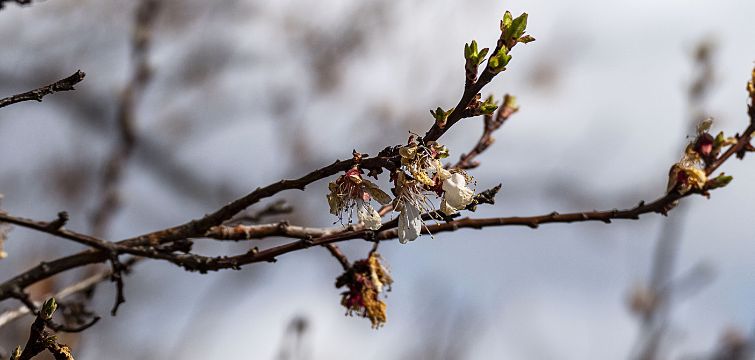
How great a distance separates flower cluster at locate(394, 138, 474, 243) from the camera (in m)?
1.96

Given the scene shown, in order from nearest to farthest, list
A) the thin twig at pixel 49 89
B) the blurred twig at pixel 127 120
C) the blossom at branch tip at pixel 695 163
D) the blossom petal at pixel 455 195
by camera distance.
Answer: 1. the thin twig at pixel 49 89
2. the blossom petal at pixel 455 195
3. the blossom at branch tip at pixel 695 163
4. the blurred twig at pixel 127 120

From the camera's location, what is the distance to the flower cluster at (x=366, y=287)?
252 centimetres

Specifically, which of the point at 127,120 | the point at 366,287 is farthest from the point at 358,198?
the point at 127,120

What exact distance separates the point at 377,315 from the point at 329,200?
55cm

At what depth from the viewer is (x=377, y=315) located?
2.54m

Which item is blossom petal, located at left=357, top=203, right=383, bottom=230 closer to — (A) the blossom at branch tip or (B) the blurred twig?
(A) the blossom at branch tip

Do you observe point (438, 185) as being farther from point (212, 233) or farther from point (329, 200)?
point (212, 233)

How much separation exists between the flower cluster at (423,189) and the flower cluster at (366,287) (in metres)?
0.51

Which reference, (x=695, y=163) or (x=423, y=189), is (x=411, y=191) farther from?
(x=695, y=163)

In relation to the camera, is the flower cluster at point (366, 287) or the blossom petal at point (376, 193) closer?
the blossom petal at point (376, 193)

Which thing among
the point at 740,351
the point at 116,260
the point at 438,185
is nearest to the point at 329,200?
the point at 438,185

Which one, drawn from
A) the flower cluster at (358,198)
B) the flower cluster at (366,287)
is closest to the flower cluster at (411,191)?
the flower cluster at (358,198)

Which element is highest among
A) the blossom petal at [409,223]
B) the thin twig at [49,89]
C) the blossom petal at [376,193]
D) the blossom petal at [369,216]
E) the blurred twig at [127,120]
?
the blurred twig at [127,120]

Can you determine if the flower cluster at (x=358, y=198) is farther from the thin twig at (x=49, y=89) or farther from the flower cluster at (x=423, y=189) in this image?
the thin twig at (x=49, y=89)
